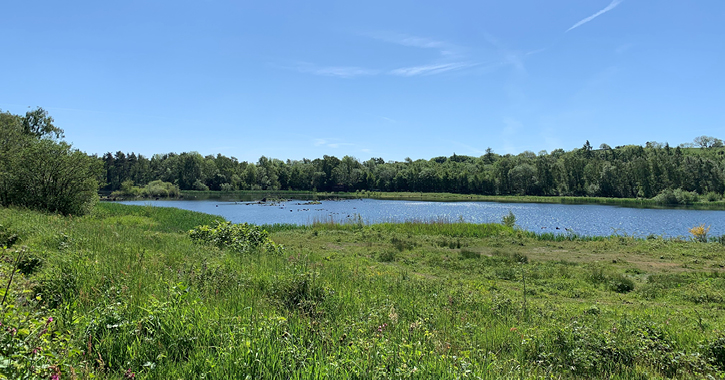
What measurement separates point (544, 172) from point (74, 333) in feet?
427

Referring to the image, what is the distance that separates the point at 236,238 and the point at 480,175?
125627mm

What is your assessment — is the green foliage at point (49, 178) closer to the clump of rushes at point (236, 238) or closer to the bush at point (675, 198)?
the clump of rushes at point (236, 238)

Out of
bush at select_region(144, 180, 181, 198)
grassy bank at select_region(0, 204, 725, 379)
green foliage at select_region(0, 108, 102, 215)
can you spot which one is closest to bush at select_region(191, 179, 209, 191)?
bush at select_region(144, 180, 181, 198)

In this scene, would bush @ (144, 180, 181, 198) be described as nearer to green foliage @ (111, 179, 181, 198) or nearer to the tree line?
green foliage @ (111, 179, 181, 198)

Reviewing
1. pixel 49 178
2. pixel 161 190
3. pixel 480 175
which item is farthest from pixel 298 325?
pixel 480 175

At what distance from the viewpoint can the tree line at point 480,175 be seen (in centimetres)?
9762

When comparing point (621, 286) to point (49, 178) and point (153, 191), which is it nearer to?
point (49, 178)

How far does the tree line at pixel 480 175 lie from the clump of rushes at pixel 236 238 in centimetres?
11256

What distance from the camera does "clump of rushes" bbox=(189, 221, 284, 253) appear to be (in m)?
12.8

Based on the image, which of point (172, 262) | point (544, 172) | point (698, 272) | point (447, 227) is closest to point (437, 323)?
point (172, 262)

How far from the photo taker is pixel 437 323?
596 centimetres

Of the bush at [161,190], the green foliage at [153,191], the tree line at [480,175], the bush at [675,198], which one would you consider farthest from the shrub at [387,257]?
the tree line at [480,175]

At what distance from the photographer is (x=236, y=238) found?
44.3 ft

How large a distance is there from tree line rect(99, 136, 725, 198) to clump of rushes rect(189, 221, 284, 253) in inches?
4432
